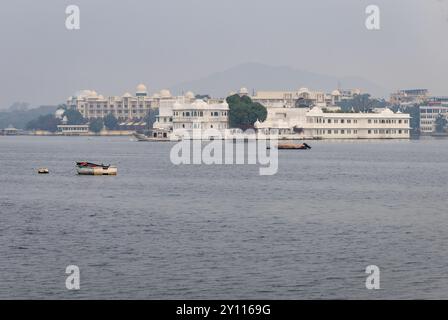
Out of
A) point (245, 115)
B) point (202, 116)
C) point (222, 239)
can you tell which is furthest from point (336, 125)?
point (222, 239)

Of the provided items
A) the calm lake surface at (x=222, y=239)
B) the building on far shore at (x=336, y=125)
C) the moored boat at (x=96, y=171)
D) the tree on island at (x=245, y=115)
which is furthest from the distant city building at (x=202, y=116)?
the calm lake surface at (x=222, y=239)

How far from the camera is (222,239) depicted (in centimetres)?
3391

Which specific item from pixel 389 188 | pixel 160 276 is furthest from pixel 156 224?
pixel 389 188

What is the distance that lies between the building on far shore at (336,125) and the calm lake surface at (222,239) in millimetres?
120911

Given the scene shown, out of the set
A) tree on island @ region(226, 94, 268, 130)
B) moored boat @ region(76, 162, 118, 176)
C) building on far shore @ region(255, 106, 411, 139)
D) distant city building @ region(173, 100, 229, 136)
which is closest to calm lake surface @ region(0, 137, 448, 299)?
moored boat @ region(76, 162, 118, 176)

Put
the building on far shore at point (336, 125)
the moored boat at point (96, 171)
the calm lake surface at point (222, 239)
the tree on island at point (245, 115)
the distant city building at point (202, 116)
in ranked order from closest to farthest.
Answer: the calm lake surface at point (222, 239) → the moored boat at point (96, 171) → the building on far shore at point (336, 125) → the distant city building at point (202, 116) → the tree on island at point (245, 115)

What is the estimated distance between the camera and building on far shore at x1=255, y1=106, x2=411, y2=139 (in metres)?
182

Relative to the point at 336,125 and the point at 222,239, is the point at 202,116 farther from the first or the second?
the point at 222,239

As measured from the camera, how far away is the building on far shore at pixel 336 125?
7160 inches

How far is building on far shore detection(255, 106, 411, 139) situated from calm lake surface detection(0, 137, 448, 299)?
120911mm

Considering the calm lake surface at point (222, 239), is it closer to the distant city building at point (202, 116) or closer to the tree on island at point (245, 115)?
the distant city building at point (202, 116)

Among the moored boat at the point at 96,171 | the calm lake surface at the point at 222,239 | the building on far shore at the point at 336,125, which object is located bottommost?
the calm lake surface at the point at 222,239

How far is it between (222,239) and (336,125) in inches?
5932
